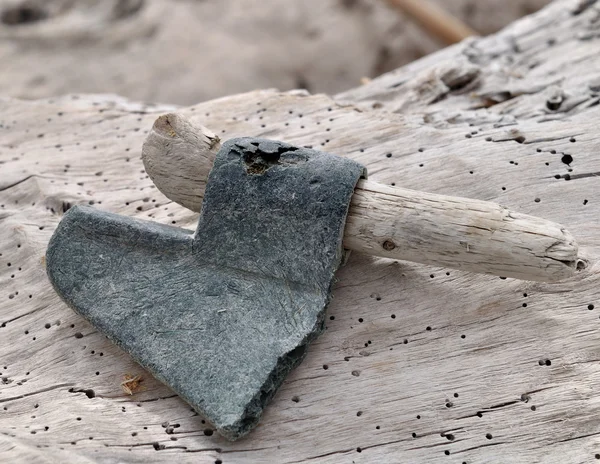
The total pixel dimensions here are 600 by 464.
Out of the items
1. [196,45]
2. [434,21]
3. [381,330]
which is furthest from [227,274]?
[434,21]

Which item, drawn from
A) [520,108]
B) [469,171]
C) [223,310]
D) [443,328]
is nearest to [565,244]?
[443,328]

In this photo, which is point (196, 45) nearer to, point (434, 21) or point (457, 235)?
point (434, 21)

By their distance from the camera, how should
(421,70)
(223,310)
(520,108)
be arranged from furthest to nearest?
1. (421,70)
2. (520,108)
3. (223,310)

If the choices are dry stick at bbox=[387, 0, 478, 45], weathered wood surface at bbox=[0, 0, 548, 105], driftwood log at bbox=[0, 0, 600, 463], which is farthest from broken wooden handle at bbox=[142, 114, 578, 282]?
dry stick at bbox=[387, 0, 478, 45]

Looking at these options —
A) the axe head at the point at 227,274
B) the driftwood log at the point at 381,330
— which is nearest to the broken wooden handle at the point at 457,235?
the axe head at the point at 227,274

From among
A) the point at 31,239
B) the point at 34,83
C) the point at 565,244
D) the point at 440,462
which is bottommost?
the point at 34,83

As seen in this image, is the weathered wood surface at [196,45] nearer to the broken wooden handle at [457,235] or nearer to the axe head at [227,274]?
the axe head at [227,274]

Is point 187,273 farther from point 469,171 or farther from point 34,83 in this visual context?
point 34,83
